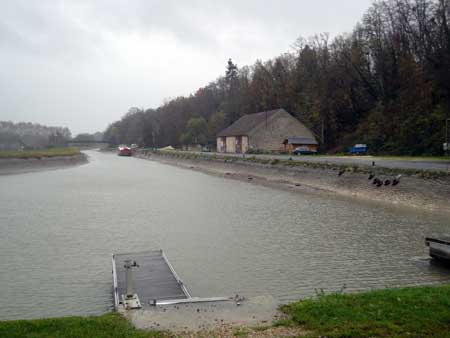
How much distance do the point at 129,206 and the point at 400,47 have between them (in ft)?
143

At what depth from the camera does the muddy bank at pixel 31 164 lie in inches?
2397

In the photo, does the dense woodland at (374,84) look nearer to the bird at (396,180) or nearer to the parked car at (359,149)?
the parked car at (359,149)

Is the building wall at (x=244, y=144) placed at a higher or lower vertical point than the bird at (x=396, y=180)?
higher

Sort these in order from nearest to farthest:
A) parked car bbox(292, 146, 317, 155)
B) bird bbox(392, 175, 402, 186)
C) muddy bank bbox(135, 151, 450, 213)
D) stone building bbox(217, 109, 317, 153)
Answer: muddy bank bbox(135, 151, 450, 213), bird bbox(392, 175, 402, 186), parked car bbox(292, 146, 317, 155), stone building bbox(217, 109, 317, 153)

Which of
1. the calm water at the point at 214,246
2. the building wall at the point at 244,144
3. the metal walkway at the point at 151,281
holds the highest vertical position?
the building wall at the point at 244,144

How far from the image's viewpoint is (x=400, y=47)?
5672 centimetres

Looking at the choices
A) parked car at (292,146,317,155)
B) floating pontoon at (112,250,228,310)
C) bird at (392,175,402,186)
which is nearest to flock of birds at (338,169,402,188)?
bird at (392,175,402,186)

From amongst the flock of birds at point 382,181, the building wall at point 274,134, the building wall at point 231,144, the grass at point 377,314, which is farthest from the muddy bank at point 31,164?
the grass at point 377,314

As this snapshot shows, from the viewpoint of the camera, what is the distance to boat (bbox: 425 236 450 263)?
42.4ft

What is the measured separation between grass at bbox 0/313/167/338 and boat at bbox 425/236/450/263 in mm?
9327

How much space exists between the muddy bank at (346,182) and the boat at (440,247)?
32.3ft

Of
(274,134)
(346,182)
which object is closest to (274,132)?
(274,134)

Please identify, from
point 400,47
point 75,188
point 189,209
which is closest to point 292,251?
point 189,209

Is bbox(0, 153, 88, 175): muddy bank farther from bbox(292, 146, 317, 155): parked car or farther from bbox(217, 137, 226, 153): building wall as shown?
bbox(292, 146, 317, 155): parked car
